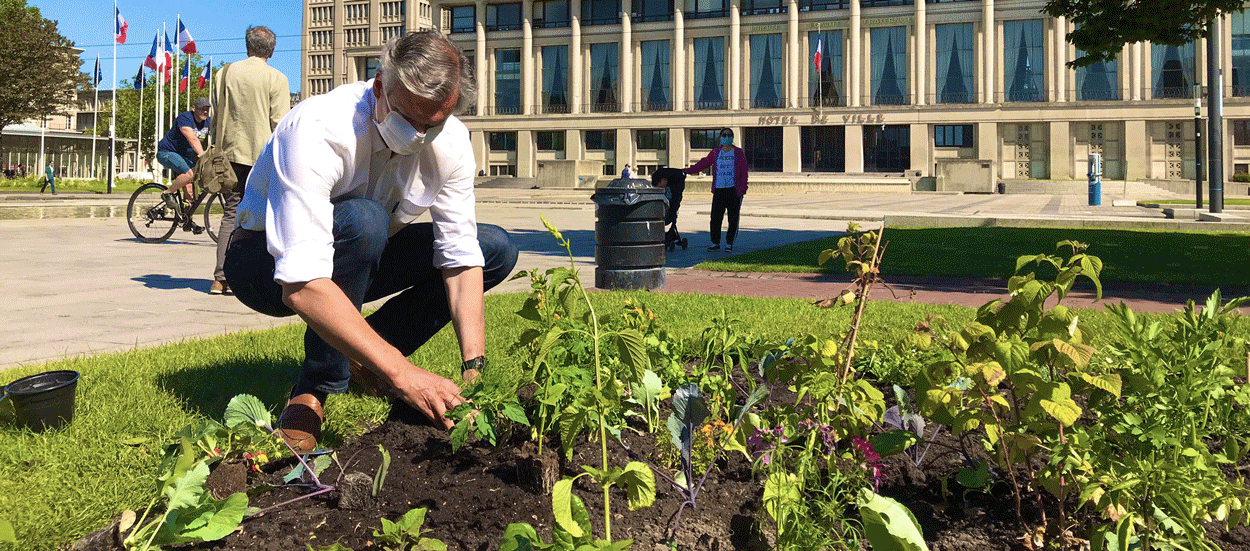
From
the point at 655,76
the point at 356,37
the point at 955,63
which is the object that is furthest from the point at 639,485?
the point at 356,37

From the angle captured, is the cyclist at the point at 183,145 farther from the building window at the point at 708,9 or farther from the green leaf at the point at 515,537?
the building window at the point at 708,9

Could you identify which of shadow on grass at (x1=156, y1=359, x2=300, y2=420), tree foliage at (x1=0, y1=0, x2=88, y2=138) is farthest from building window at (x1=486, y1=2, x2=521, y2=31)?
shadow on grass at (x1=156, y1=359, x2=300, y2=420)

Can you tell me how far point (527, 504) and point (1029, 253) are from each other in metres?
10.3

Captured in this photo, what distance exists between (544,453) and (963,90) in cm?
6617

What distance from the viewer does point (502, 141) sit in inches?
2977

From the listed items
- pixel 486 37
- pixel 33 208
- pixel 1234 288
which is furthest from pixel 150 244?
pixel 486 37

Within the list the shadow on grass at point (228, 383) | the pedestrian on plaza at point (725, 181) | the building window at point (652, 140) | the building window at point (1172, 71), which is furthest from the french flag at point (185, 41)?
the building window at point (1172, 71)

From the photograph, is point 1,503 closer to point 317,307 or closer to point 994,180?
point 317,307

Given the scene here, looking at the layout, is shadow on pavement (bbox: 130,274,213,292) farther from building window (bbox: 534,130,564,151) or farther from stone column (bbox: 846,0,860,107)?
building window (bbox: 534,130,564,151)

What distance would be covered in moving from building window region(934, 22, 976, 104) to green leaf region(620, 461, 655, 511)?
66.0m

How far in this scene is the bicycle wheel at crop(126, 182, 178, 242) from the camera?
12422 millimetres

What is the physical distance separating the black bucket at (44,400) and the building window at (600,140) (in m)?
68.9

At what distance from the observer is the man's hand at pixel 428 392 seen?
2373 millimetres

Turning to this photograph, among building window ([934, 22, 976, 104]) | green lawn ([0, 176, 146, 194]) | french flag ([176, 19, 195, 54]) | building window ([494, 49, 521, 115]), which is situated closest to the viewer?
green lawn ([0, 176, 146, 194])
